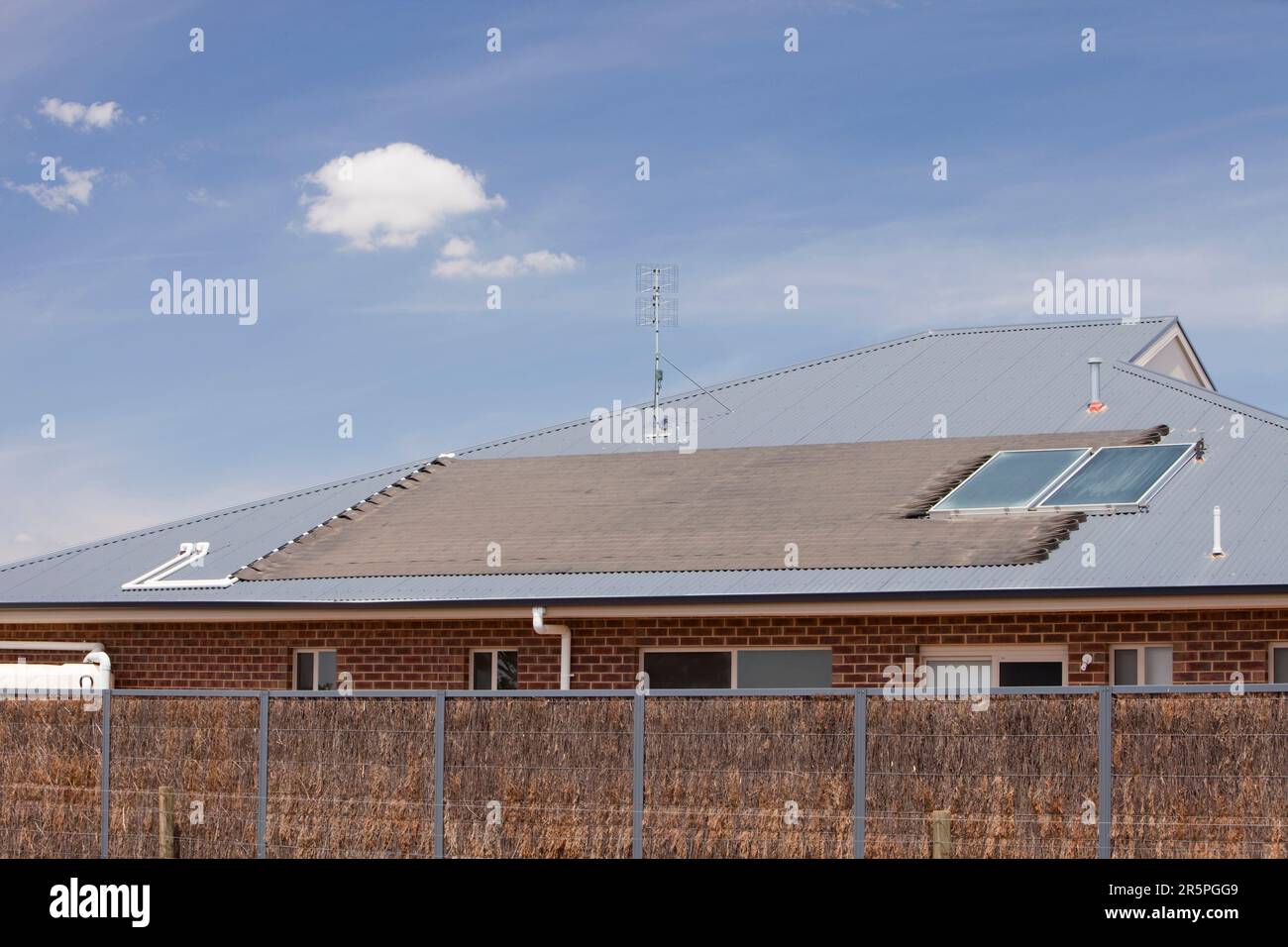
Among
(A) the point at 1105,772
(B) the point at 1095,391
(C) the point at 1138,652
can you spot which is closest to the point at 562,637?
(C) the point at 1138,652

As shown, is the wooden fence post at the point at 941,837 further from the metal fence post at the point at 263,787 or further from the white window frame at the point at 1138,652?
the metal fence post at the point at 263,787

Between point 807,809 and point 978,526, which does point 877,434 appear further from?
point 807,809

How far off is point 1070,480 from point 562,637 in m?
5.90

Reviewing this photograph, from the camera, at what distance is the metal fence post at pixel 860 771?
1355 cm

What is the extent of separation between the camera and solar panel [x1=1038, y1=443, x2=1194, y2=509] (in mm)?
18922

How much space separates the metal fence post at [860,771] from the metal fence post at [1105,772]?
1.73m

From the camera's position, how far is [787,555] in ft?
62.1

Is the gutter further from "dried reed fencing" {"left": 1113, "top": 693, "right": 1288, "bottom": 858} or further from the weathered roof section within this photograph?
"dried reed fencing" {"left": 1113, "top": 693, "right": 1288, "bottom": 858}

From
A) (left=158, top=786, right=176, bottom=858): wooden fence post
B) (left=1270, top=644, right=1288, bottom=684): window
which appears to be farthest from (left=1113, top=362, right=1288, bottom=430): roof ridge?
(left=158, top=786, right=176, bottom=858): wooden fence post

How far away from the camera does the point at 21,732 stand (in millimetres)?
16891

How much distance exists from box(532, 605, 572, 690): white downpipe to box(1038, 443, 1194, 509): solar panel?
5.25 meters

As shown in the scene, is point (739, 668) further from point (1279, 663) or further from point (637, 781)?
point (1279, 663)

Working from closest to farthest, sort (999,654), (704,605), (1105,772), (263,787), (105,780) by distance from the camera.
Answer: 1. (1105,772)
2. (263,787)
3. (105,780)
4. (999,654)
5. (704,605)

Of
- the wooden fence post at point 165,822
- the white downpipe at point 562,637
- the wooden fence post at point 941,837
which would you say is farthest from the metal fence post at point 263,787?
the wooden fence post at point 941,837
